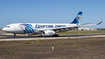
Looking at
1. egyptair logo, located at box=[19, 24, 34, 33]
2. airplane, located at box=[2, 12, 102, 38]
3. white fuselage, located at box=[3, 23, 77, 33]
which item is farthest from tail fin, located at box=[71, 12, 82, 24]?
egyptair logo, located at box=[19, 24, 34, 33]

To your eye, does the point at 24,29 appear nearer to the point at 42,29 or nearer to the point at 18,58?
the point at 42,29

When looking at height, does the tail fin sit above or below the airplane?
above

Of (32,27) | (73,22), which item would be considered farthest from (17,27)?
(73,22)

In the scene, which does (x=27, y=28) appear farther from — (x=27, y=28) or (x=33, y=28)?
(x=33, y=28)

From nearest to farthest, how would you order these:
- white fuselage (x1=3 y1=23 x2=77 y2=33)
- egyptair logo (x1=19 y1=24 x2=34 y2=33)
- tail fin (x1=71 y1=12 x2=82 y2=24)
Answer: white fuselage (x1=3 y1=23 x2=77 y2=33), egyptair logo (x1=19 y1=24 x2=34 y2=33), tail fin (x1=71 y1=12 x2=82 y2=24)

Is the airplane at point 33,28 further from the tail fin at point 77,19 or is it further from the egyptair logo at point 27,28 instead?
the tail fin at point 77,19

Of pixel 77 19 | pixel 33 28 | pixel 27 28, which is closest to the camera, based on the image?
pixel 27 28

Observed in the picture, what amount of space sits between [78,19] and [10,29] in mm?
22147

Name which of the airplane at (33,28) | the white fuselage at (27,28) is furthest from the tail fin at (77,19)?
the white fuselage at (27,28)

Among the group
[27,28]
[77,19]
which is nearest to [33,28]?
[27,28]

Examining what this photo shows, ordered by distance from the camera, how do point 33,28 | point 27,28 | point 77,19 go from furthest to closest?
point 77,19 → point 33,28 → point 27,28

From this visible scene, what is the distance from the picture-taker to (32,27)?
35594 millimetres

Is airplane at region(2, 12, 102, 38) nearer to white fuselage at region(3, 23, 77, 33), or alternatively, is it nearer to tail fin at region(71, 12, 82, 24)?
white fuselage at region(3, 23, 77, 33)

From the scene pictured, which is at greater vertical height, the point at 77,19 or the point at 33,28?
the point at 77,19
